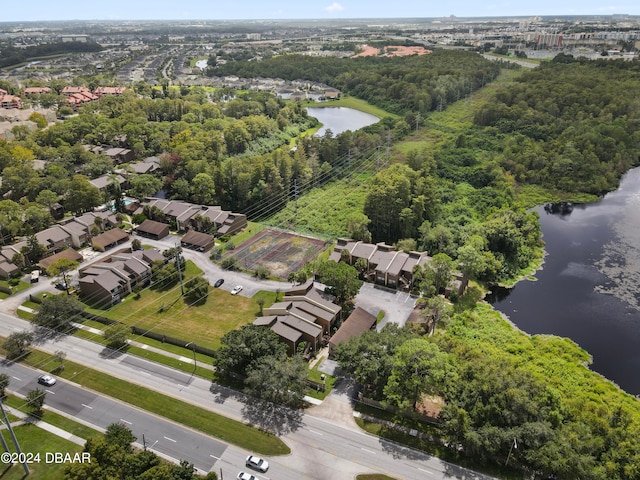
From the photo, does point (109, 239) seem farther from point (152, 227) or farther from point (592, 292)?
point (592, 292)

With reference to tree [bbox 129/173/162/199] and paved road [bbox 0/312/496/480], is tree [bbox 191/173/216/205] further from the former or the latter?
paved road [bbox 0/312/496/480]

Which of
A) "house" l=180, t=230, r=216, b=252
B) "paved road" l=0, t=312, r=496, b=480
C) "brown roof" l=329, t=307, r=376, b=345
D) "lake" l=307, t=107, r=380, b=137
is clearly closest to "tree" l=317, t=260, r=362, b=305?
"brown roof" l=329, t=307, r=376, b=345

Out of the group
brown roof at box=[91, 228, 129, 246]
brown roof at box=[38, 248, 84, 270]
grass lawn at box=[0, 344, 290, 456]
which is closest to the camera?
grass lawn at box=[0, 344, 290, 456]

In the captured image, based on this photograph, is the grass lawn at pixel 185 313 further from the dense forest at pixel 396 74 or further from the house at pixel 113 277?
the dense forest at pixel 396 74

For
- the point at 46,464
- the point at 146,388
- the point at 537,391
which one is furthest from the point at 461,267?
the point at 46,464

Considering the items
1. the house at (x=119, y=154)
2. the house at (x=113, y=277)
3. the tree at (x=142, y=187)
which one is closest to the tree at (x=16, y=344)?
the house at (x=113, y=277)

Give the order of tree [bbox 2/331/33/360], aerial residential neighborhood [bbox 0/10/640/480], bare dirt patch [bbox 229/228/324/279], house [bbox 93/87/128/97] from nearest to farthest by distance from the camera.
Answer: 1. aerial residential neighborhood [bbox 0/10/640/480]
2. tree [bbox 2/331/33/360]
3. bare dirt patch [bbox 229/228/324/279]
4. house [bbox 93/87/128/97]
